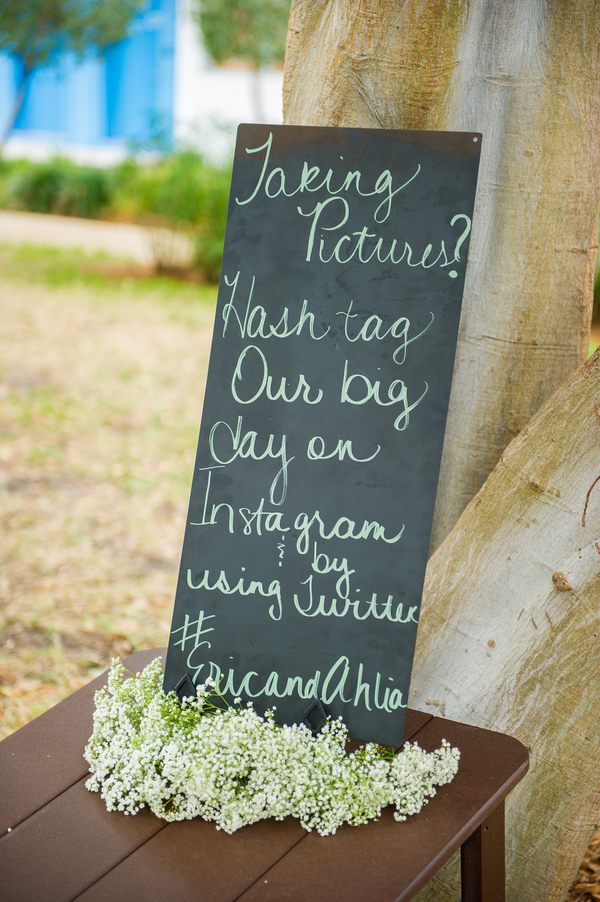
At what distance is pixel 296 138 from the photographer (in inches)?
67.7

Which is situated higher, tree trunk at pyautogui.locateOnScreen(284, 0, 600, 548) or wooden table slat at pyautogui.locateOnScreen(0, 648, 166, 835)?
tree trunk at pyautogui.locateOnScreen(284, 0, 600, 548)

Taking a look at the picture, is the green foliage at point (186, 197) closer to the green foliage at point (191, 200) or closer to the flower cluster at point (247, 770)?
the green foliage at point (191, 200)

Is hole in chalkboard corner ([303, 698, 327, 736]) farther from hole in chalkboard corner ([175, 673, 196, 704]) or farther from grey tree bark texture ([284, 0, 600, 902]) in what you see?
grey tree bark texture ([284, 0, 600, 902])

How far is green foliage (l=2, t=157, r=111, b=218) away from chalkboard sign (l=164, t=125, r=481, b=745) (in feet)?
43.4

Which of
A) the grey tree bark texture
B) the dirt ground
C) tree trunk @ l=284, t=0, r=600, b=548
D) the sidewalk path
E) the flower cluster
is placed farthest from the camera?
the sidewalk path

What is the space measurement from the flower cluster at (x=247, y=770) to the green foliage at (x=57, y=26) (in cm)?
866

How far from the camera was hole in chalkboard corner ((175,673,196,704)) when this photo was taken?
1735 mm

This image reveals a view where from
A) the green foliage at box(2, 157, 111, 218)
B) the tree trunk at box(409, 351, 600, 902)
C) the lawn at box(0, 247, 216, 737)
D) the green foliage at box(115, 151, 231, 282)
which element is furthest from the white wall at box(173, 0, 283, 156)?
the tree trunk at box(409, 351, 600, 902)

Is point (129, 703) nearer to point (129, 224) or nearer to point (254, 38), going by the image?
point (129, 224)

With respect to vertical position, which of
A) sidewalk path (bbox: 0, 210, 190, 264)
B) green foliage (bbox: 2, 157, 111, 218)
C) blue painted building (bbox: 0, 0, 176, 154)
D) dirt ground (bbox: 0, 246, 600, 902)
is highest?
blue painted building (bbox: 0, 0, 176, 154)

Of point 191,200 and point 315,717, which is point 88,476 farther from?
point 191,200

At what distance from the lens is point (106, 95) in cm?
2014

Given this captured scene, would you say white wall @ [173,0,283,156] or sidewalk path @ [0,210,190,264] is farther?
white wall @ [173,0,283,156]

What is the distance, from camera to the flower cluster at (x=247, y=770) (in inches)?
58.4
